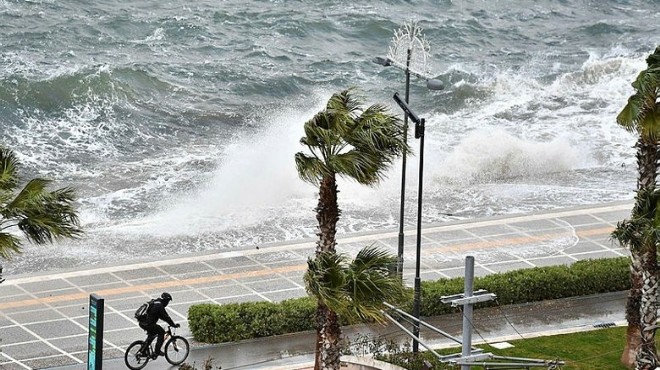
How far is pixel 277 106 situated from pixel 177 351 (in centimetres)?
3278

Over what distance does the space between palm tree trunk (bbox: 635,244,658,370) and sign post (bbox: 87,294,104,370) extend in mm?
9355

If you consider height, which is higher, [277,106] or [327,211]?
[327,211]

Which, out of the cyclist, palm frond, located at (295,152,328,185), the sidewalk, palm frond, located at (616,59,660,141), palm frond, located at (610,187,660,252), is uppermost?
palm frond, located at (616,59,660,141)

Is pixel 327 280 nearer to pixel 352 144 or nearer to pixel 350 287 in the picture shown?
pixel 350 287

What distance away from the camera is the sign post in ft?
73.0

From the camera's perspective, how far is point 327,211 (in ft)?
70.9

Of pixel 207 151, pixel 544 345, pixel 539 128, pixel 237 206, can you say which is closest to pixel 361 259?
pixel 544 345

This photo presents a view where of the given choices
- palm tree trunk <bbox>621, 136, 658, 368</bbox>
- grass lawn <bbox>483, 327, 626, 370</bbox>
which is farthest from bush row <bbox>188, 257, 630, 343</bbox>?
palm tree trunk <bbox>621, 136, 658, 368</bbox>

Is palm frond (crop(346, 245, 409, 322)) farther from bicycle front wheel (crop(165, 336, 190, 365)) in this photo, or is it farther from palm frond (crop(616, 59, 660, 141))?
bicycle front wheel (crop(165, 336, 190, 365))

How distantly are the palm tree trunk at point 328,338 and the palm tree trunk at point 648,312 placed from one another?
5569 mm

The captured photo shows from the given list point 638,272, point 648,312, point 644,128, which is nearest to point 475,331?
point 638,272

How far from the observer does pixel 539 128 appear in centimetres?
5238

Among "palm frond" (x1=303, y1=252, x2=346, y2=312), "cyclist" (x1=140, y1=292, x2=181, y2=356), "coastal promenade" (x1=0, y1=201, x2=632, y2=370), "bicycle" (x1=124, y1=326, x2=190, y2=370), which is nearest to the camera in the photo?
"palm frond" (x1=303, y1=252, x2=346, y2=312)

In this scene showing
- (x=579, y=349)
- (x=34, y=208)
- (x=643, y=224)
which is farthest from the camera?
(x=579, y=349)
